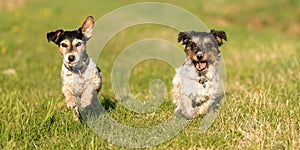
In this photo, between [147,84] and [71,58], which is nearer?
[71,58]

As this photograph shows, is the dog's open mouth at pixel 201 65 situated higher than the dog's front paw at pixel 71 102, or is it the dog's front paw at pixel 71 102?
the dog's open mouth at pixel 201 65

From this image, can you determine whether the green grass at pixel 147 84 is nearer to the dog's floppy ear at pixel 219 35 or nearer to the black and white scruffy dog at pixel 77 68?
the black and white scruffy dog at pixel 77 68

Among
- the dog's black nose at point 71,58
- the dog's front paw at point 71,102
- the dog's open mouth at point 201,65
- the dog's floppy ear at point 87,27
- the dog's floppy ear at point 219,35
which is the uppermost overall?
the dog's floppy ear at point 87,27

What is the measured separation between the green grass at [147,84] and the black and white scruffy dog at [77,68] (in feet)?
0.96

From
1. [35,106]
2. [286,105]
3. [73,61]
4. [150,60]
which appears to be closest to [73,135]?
[73,61]

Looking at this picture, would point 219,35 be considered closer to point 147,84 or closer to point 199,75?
point 199,75

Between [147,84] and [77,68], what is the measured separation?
4.17 m

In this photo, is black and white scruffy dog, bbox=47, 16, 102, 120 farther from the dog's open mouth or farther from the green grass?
A: the dog's open mouth

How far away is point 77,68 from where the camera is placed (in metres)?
6.76

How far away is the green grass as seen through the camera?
19.5 ft

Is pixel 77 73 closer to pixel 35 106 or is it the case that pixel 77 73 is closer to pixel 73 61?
pixel 73 61

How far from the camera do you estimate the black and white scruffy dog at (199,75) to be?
22.9 ft

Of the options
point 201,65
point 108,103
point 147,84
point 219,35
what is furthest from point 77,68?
point 147,84

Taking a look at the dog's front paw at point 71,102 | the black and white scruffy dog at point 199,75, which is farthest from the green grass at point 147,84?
the black and white scruffy dog at point 199,75
